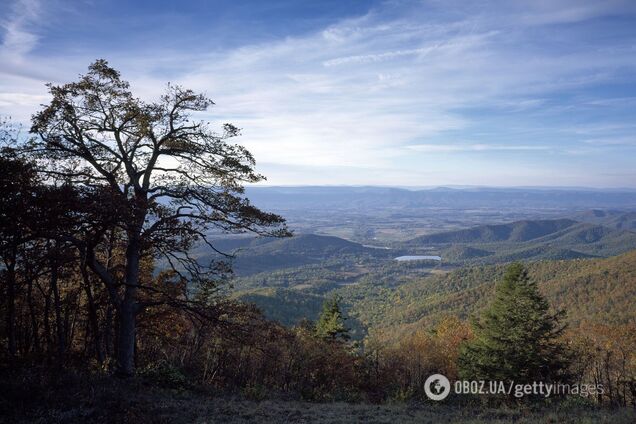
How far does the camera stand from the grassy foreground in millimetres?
8148

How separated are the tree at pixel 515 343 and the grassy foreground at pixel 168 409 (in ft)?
35.1

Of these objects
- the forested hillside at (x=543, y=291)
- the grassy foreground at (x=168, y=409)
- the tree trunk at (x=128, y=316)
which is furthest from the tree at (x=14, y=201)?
the forested hillside at (x=543, y=291)

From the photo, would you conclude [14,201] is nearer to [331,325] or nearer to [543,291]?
[331,325]

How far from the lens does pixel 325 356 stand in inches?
955

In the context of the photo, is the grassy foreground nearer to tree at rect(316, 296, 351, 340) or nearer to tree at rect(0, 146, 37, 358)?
tree at rect(0, 146, 37, 358)

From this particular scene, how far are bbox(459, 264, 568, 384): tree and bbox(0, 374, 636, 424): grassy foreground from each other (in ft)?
35.1

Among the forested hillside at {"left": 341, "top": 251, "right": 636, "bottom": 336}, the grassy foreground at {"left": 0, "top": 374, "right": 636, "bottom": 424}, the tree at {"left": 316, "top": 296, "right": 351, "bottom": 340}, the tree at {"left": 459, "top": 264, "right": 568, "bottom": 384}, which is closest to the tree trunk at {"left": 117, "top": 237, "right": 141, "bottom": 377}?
the grassy foreground at {"left": 0, "top": 374, "right": 636, "bottom": 424}

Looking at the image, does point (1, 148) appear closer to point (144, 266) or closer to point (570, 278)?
point (144, 266)

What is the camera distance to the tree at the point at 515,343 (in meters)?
22.7

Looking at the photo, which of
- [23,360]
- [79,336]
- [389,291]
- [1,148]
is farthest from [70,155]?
[389,291]

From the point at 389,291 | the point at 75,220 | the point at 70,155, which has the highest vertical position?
the point at 70,155

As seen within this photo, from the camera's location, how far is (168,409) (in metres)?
9.52

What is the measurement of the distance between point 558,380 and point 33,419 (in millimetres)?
25475

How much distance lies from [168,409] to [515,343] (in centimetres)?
2110
